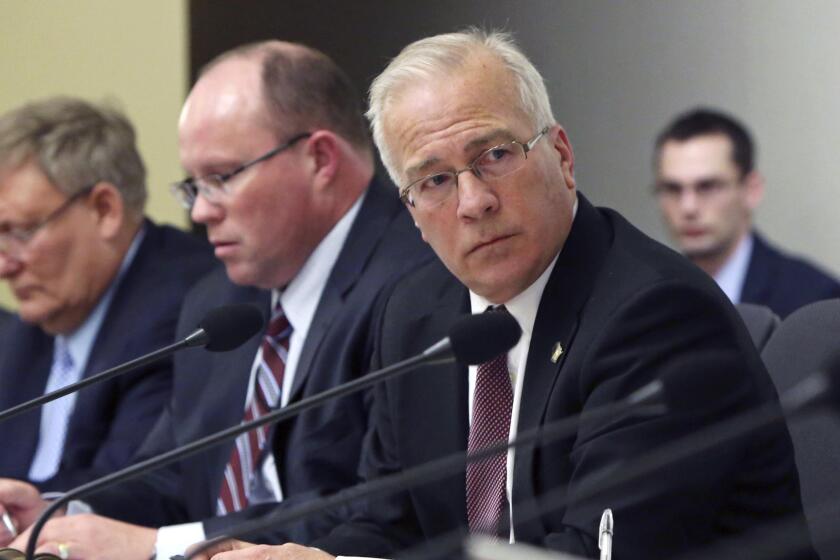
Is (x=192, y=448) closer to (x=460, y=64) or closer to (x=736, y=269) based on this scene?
(x=460, y=64)

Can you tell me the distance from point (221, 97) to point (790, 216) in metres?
2.77

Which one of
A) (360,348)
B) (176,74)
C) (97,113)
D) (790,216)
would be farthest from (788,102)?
(360,348)

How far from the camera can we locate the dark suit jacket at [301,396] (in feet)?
9.34

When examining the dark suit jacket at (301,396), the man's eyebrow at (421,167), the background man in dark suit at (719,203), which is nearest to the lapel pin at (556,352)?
the man's eyebrow at (421,167)

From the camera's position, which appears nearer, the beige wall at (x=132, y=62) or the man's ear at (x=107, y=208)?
the man's ear at (x=107, y=208)

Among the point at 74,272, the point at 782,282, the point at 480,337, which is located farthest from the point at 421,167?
the point at 782,282

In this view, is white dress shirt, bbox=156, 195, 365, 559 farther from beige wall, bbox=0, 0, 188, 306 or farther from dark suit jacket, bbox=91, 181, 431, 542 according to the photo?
beige wall, bbox=0, 0, 188, 306

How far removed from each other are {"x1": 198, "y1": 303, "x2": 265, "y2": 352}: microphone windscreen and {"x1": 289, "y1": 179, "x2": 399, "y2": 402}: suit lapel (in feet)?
1.96

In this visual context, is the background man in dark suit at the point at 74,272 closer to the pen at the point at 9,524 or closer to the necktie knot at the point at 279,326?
the necktie knot at the point at 279,326

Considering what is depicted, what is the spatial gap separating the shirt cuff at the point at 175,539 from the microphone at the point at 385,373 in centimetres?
83

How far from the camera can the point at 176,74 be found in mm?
5051

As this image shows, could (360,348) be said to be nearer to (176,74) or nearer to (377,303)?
(377,303)

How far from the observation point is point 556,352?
88.9 inches

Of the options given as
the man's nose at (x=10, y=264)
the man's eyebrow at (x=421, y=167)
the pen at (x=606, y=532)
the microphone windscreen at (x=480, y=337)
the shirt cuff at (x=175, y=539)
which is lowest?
the shirt cuff at (x=175, y=539)
